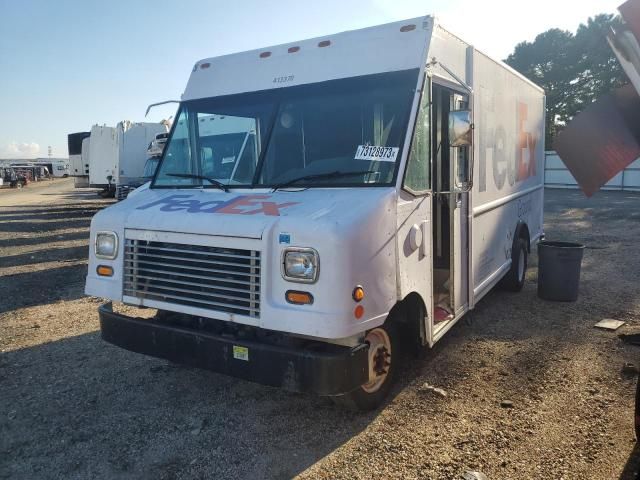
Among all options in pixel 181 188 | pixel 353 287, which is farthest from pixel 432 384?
pixel 181 188

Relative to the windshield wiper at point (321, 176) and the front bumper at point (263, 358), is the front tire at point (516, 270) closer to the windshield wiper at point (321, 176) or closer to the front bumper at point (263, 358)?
the windshield wiper at point (321, 176)

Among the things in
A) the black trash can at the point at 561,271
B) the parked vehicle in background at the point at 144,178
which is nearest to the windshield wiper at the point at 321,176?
the black trash can at the point at 561,271

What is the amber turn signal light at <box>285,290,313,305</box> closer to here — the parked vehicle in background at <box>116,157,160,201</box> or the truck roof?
the truck roof

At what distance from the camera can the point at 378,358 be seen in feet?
12.9

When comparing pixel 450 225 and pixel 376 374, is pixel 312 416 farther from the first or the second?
pixel 450 225

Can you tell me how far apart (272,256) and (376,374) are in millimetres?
1321

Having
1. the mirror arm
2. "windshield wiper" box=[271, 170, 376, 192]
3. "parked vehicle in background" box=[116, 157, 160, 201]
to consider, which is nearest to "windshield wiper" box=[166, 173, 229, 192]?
"windshield wiper" box=[271, 170, 376, 192]

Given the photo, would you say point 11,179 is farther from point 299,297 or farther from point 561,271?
point 299,297

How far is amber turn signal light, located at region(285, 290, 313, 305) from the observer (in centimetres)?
328

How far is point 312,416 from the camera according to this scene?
13.4ft

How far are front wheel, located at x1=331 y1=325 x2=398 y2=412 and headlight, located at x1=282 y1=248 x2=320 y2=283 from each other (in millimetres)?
754

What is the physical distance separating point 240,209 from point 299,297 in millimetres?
844

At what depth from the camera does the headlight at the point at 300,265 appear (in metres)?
3.25

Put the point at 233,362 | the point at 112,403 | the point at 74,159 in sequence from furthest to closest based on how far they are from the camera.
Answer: the point at 74,159 < the point at 112,403 < the point at 233,362
